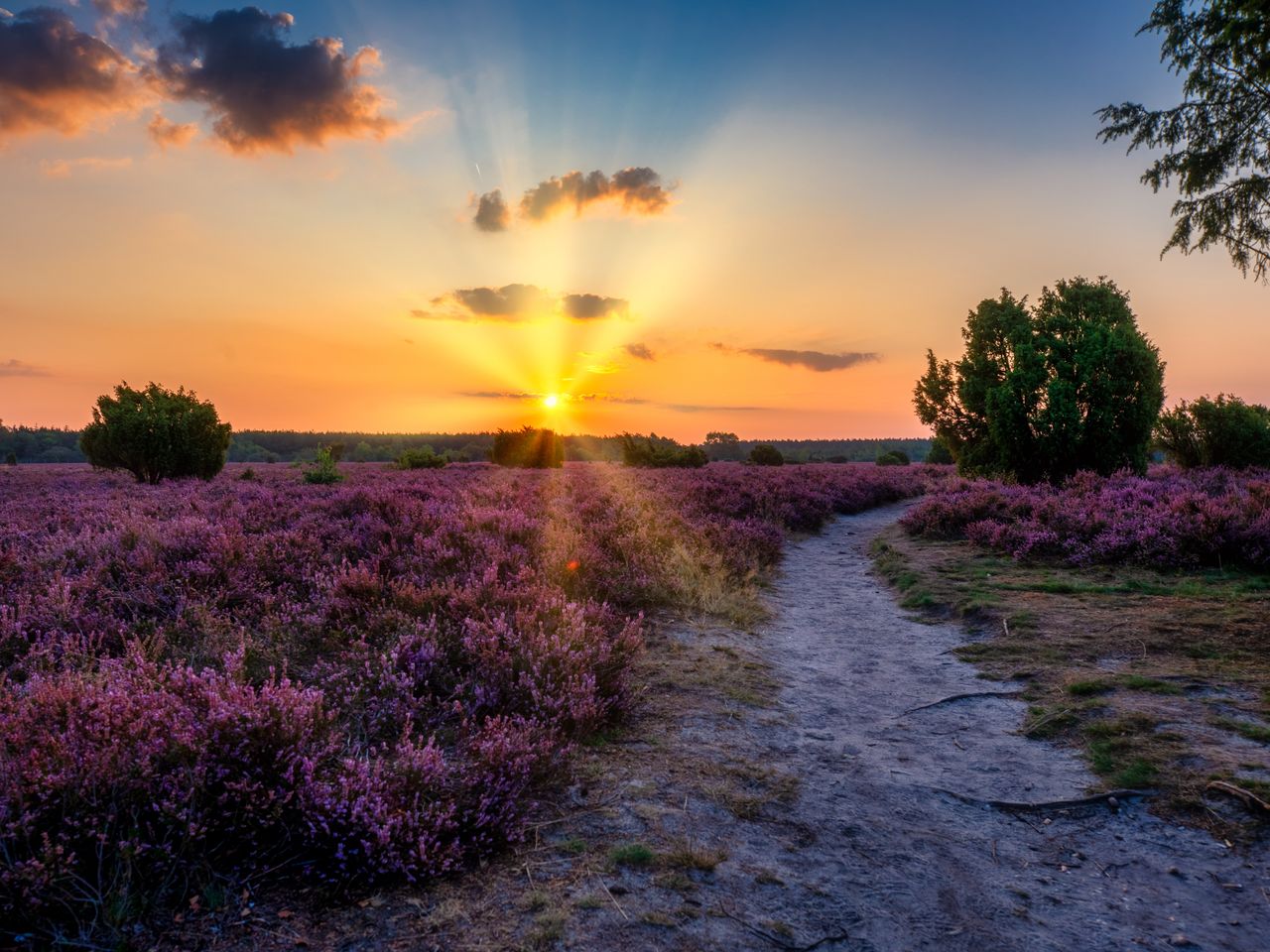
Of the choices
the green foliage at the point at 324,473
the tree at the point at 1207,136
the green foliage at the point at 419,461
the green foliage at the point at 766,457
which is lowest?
the green foliage at the point at 324,473

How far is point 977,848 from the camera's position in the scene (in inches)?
140

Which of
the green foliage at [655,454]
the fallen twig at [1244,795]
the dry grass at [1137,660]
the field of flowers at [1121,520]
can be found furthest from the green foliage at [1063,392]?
the green foliage at [655,454]

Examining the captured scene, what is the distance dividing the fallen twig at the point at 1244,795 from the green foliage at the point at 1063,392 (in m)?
16.6

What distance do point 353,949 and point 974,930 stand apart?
104 inches

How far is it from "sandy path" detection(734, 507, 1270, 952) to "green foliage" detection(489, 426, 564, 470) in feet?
96.5

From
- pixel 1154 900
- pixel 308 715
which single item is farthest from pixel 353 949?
pixel 1154 900

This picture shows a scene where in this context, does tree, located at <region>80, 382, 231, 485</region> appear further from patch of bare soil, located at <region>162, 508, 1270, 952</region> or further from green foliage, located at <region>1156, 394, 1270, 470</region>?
green foliage, located at <region>1156, 394, 1270, 470</region>

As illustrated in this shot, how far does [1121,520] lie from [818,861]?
12.0m

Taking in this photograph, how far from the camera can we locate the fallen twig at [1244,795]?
12.0ft

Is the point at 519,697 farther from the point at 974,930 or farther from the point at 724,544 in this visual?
the point at 724,544

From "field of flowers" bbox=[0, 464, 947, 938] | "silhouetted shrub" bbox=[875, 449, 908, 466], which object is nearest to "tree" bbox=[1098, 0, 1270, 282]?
"field of flowers" bbox=[0, 464, 947, 938]

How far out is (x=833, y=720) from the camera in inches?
214

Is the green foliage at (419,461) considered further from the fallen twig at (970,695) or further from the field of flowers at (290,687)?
the fallen twig at (970,695)

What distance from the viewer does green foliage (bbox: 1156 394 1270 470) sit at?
19328mm
